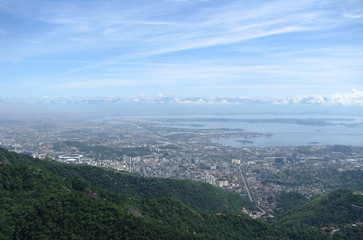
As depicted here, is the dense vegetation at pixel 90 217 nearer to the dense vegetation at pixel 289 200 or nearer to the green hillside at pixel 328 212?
the green hillside at pixel 328 212

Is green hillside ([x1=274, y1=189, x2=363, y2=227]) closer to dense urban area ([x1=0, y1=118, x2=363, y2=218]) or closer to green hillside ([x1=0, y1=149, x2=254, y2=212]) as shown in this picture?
dense urban area ([x1=0, y1=118, x2=363, y2=218])

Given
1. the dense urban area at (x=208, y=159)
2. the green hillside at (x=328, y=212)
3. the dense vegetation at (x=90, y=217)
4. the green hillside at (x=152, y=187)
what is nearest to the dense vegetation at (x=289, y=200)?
the dense urban area at (x=208, y=159)

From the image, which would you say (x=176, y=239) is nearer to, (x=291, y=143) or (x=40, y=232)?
(x=40, y=232)

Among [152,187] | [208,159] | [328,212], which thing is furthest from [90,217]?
[208,159]

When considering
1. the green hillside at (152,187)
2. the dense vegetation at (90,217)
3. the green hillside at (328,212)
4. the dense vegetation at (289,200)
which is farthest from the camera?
the dense vegetation at (289,200)

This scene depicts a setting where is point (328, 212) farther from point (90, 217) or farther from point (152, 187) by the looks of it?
point (90, 217)
